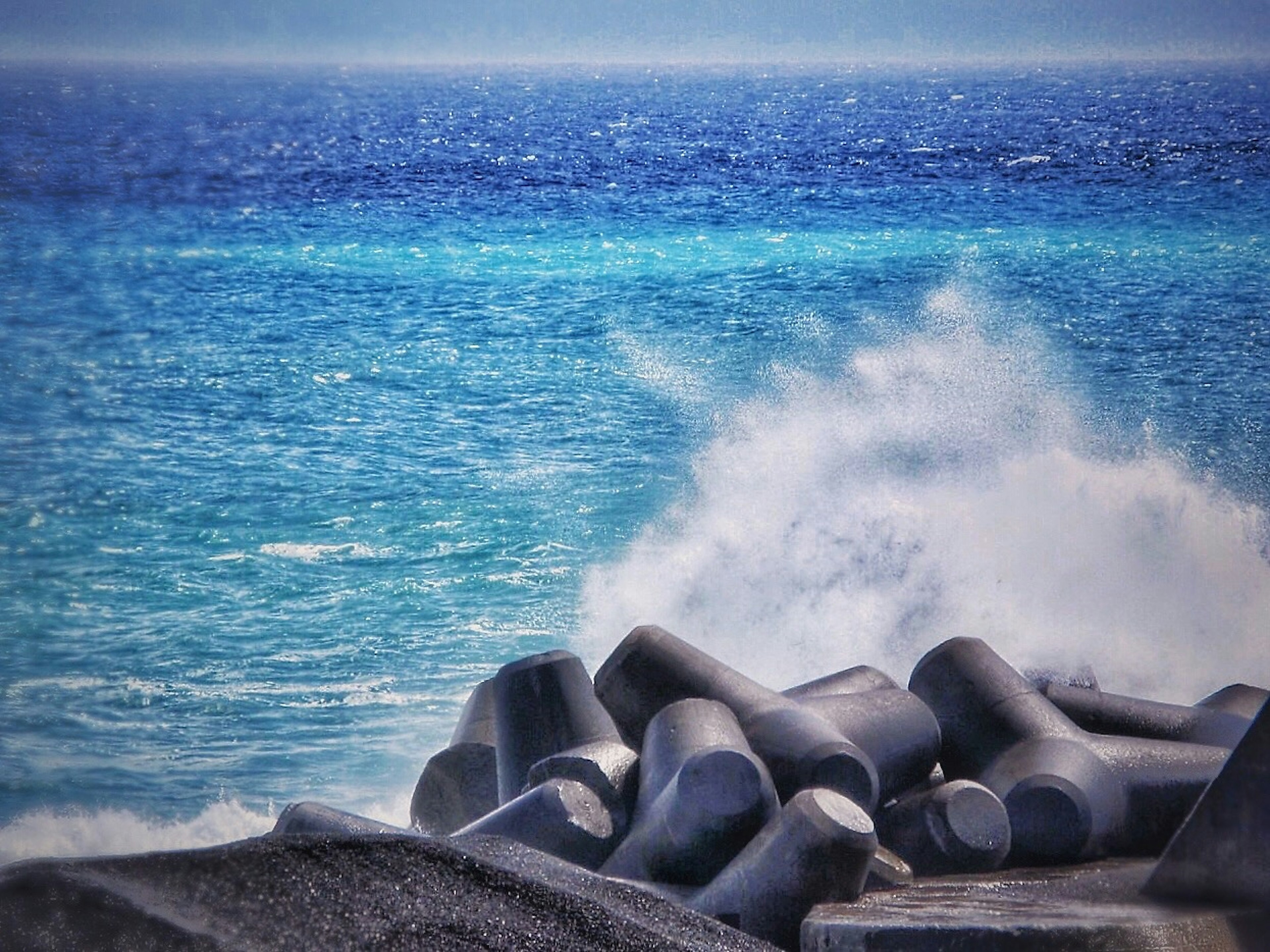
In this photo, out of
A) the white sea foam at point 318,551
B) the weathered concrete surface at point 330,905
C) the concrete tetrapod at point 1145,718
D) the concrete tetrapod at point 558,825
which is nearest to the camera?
the weathered concrete surface at point 330,905

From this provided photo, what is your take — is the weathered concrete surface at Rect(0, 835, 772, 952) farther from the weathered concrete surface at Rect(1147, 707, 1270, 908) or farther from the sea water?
the sea water

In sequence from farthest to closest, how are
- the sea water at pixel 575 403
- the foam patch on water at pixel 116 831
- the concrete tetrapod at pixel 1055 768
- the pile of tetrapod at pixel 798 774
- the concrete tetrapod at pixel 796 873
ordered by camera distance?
the sea water at pixel 575 403
the foam patch on water at pixel 116 831
the concrete tetrapod at pixel 1055 768
the pile of tetrapod at pixel 798 774
the concrete tetrapod at pixel 796 873

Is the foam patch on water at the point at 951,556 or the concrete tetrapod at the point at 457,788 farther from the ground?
the concrete tetrapod at the point at 457,788

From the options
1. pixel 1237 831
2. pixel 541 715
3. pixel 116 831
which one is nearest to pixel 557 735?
pixel 541 715

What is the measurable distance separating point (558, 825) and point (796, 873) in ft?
1.94

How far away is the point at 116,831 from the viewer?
7.11 meters

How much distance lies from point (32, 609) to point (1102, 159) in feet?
47.8

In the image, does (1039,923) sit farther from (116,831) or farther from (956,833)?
(116,831)

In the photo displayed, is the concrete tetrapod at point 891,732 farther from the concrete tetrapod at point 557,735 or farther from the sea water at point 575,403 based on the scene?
the sea water at point 575,403

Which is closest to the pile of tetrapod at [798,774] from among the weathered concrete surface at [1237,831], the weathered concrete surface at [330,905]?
the weathered concrete surface at [330,905]

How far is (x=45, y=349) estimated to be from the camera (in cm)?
1279

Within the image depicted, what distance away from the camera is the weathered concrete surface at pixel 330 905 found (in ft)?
5.15

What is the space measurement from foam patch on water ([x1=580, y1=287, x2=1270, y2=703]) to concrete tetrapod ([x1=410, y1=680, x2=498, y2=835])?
3168 millimetres

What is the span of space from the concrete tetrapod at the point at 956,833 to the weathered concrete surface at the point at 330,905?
0.97m
